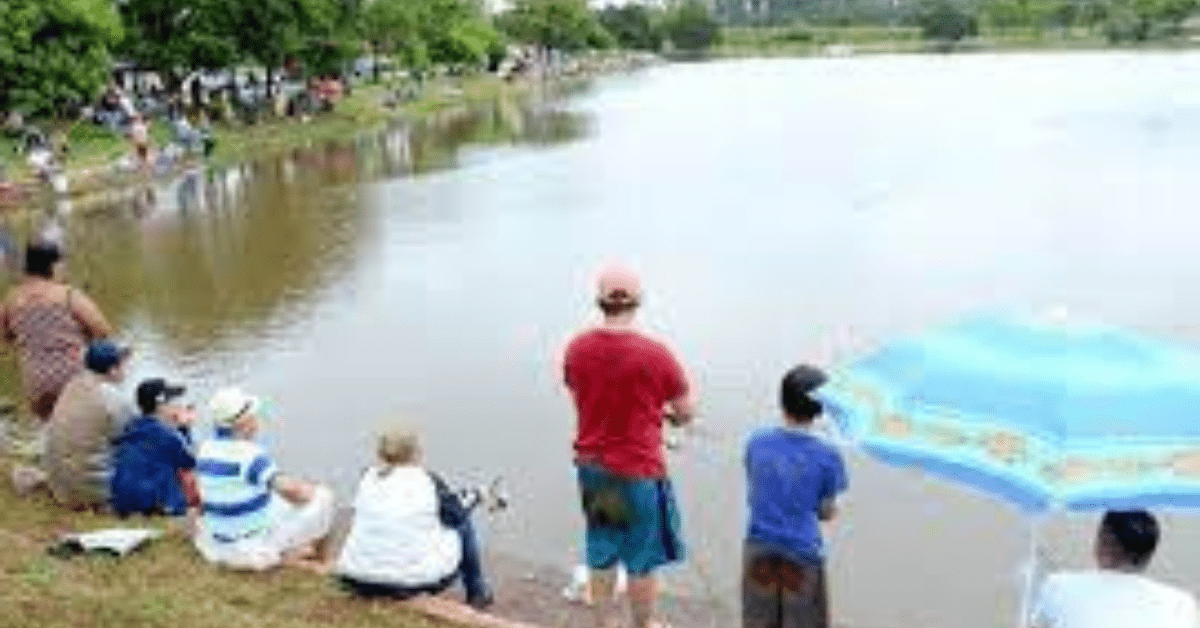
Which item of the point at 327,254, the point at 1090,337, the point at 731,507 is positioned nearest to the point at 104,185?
the point at 327,254

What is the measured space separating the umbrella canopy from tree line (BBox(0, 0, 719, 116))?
34366 mm

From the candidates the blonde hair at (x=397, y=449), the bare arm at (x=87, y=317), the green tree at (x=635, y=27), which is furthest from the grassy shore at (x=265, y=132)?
the green tree at (x=635, y=27)

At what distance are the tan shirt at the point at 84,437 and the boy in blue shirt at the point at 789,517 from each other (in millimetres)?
4217

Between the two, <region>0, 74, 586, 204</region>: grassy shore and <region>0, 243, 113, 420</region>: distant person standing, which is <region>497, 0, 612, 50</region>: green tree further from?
<region>0, 243, 113, 420</region>: distant person standing

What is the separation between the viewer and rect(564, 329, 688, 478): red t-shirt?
7668 mm

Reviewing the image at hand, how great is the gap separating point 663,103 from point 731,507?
59.9 metres

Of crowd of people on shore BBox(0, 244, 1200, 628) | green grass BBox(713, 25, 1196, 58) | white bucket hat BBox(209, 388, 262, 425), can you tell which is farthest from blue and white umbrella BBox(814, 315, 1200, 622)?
green grass BBox(713, 25, 1196, 58)

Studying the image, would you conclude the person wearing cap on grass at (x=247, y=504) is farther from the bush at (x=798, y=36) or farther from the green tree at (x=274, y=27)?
the bush at (x=798, y=36)

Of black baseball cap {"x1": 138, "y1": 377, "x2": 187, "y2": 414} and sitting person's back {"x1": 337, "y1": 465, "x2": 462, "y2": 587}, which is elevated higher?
black baseball cap {"x1": 138, "y1": 377, "x2": 187, "y2": 414}

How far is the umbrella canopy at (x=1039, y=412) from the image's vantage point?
5785 millimetres

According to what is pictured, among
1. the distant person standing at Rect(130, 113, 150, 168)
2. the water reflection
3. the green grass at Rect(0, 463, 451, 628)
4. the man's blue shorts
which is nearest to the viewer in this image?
the man's blue shorts

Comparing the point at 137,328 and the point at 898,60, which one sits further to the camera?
the point at 898,60

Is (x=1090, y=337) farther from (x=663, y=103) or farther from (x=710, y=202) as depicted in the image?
(x=663, y=103)

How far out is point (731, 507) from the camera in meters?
12.6
